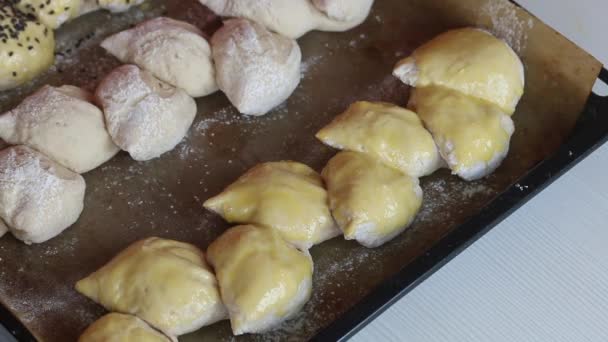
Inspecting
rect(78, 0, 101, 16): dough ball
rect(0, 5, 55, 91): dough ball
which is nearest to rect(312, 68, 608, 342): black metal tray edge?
rect(0, 5, 55, 91): dough ball

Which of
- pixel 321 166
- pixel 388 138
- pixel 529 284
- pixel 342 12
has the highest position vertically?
pixel 342 12

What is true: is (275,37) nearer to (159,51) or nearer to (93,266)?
(159,51)

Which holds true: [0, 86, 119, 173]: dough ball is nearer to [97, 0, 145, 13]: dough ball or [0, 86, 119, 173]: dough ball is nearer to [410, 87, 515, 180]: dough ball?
[97, 0, 145, 13]: dough ball

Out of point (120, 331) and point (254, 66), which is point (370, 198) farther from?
point (120, 331)

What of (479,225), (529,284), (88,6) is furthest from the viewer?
(88,6)

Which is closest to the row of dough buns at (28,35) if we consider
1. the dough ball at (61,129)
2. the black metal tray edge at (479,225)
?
the dough ball at (61,129)

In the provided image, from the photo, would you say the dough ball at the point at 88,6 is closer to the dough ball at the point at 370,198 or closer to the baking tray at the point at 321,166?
the baking tray at the point at 321,166

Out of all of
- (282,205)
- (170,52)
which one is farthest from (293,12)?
(282,205)

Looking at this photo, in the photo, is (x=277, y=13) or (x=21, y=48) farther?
(x=277, y=13)
